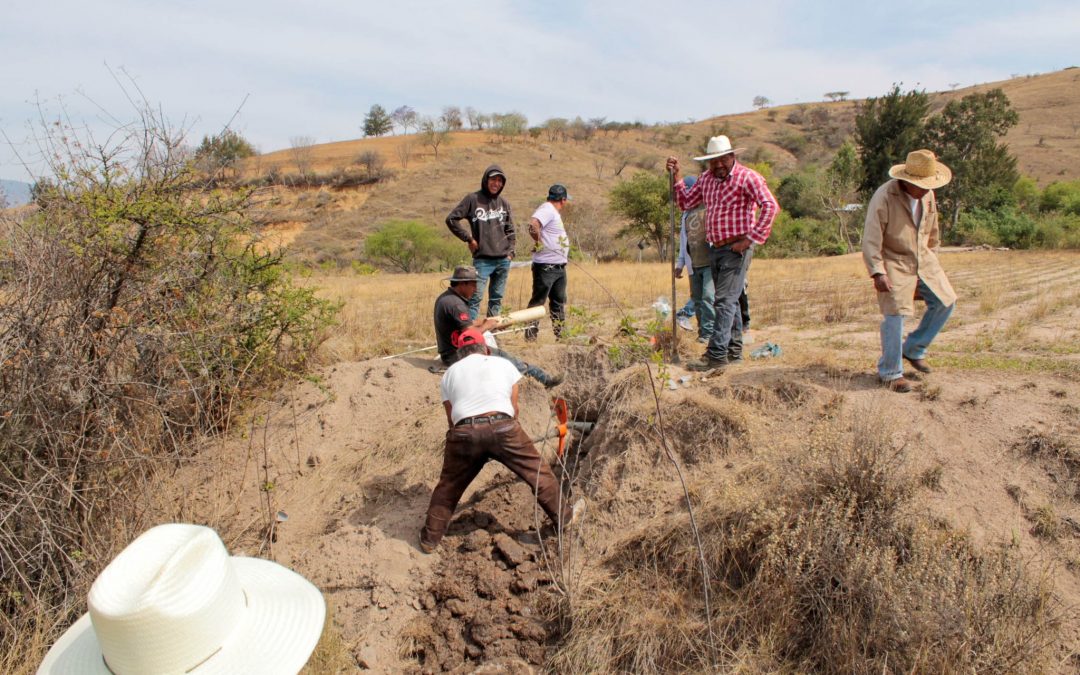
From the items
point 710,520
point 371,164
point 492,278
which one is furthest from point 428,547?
point 371,164

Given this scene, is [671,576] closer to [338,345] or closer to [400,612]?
[400,612]

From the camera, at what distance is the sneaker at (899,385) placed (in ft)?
14.6

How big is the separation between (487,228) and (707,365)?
2.67 m

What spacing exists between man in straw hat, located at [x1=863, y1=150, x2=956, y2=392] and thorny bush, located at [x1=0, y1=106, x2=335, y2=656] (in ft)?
14.7

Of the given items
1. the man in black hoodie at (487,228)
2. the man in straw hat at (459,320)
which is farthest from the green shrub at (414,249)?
the man in straw hat at (459,320)

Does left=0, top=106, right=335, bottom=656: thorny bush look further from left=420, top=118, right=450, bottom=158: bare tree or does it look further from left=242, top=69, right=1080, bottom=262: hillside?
left=420, top=118, right=450, bottom=158: bare tree

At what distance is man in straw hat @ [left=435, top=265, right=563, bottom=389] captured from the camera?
18.6 ft

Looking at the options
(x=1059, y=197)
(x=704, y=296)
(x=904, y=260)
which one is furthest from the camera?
(x=1059, y=197)

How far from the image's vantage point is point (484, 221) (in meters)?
6.79

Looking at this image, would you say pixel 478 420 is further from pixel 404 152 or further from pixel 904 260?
pixel 404 152

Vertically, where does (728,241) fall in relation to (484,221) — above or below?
below

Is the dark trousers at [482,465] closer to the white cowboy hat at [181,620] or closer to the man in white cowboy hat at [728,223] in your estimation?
the white cowboy hat at [181,620]

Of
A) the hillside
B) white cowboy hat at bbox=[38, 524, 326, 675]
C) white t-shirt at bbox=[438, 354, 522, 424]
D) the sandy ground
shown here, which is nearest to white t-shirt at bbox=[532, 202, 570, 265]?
the sandy ground

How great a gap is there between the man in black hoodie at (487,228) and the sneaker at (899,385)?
12.3 feet
